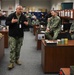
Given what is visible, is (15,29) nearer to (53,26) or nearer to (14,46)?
(14,46)

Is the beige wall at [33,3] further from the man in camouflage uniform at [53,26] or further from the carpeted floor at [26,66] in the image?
the carpeted floor at [26,66]

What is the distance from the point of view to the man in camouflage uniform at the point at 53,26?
6.34 m

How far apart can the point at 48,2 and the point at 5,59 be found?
14.6 meters

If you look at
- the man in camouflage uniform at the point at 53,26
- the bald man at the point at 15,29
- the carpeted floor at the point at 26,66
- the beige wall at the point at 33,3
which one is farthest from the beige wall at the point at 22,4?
the bald man at the point at 15,29

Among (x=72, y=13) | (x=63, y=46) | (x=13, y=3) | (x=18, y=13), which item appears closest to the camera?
(x=63, y=46)

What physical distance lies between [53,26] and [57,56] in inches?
81.2

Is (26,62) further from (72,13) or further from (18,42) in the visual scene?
(72,13)

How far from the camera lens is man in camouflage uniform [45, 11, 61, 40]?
634 cm

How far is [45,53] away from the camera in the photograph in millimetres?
4586

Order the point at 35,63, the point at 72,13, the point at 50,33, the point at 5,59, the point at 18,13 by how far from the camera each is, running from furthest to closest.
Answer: the point at 72,13 < the point at 50,33 < the point at 5,59 < the point at 35,63 < the point at 18,13

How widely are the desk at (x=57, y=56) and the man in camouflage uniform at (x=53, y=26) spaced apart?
1.71 m

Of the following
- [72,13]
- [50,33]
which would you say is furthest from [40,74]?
[72,13]

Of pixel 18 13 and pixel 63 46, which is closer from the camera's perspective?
pixel 63 46

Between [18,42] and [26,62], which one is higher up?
[18,42]
